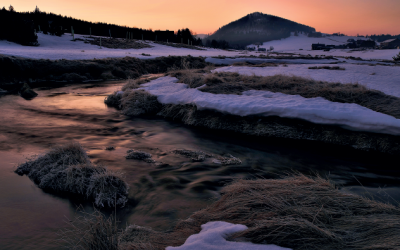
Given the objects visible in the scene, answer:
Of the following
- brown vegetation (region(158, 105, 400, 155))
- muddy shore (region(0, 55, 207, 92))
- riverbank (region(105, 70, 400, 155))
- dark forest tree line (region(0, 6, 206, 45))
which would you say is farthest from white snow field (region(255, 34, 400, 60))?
brown vegetation (region(158, 105, 400, 155))

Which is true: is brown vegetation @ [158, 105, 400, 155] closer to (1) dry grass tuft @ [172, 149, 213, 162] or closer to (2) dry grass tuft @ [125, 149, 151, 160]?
(1) dry grass tuft @ [172, 149, 213, 162]

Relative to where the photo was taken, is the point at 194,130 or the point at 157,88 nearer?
the point at 194,130

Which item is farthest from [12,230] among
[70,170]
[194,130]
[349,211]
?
[194,130]

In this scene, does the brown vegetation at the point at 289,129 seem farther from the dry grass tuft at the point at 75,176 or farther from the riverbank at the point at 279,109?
the dry grass tuft at the point at 75,176

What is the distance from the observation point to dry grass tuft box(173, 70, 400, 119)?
7.15m

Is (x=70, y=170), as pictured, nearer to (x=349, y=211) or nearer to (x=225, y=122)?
(x=349, y=211)

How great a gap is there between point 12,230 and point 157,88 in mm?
8360

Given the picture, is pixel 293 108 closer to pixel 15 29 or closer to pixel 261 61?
pixel 261 61

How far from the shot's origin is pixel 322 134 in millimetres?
6781

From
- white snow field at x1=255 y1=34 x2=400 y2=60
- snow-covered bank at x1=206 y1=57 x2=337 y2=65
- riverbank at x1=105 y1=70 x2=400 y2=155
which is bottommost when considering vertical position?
riverbank at x1=105 y1=70 x2=400 y2=155

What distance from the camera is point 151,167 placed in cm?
534

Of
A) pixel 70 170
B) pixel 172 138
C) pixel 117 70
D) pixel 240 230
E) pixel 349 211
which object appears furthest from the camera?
pixel 117 70

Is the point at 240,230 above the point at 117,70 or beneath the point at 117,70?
beneath

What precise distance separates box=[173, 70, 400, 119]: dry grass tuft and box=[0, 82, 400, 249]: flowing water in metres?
1.87
